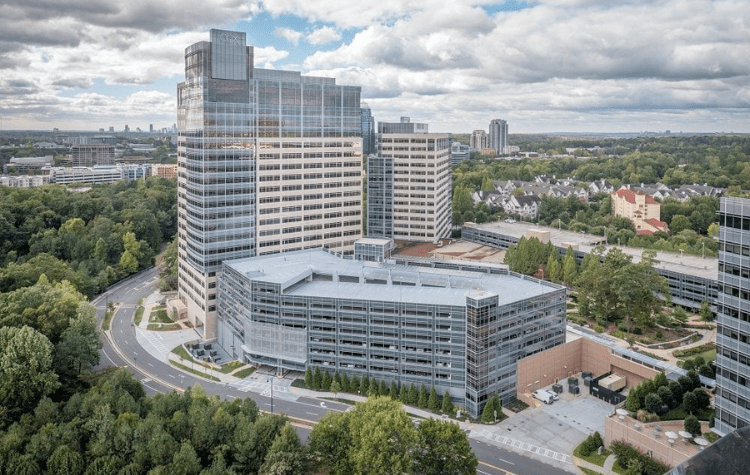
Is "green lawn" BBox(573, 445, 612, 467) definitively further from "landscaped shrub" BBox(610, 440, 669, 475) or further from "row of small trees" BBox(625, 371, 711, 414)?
"row of small trees" BBox(625, 371, 711, 414)

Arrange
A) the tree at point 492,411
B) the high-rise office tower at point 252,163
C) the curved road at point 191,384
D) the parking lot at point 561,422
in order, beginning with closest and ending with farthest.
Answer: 1. the curved road at point 191,384
2. the parking lot at point 561,422
3. the tree at point 492,411
4. the high-rise office tower at point 252,163

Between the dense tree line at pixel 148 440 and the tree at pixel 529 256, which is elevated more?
the tree at pixel 529 256

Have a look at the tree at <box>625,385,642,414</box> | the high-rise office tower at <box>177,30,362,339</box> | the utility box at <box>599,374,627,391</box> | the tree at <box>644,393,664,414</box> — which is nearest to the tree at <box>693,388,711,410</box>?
the tree at <box>644,393,664,414</box>

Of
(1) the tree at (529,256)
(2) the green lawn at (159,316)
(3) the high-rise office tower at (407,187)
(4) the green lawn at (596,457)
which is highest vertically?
(3) the high-rise office tower at (407,187)

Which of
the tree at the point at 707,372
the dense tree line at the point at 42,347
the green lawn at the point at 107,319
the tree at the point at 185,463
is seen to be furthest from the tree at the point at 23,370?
the tree at the point at 707,372

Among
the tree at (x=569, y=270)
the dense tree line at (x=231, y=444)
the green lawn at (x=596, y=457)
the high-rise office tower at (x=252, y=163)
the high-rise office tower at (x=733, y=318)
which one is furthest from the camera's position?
the tree at (x=569, y=270)

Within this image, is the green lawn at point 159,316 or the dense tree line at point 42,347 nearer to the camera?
the dense tree line at point 42,347

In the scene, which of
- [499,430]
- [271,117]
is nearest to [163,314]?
[271,117]

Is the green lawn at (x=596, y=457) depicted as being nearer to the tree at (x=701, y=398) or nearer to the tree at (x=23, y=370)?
the tree at (x=701, y=398)
